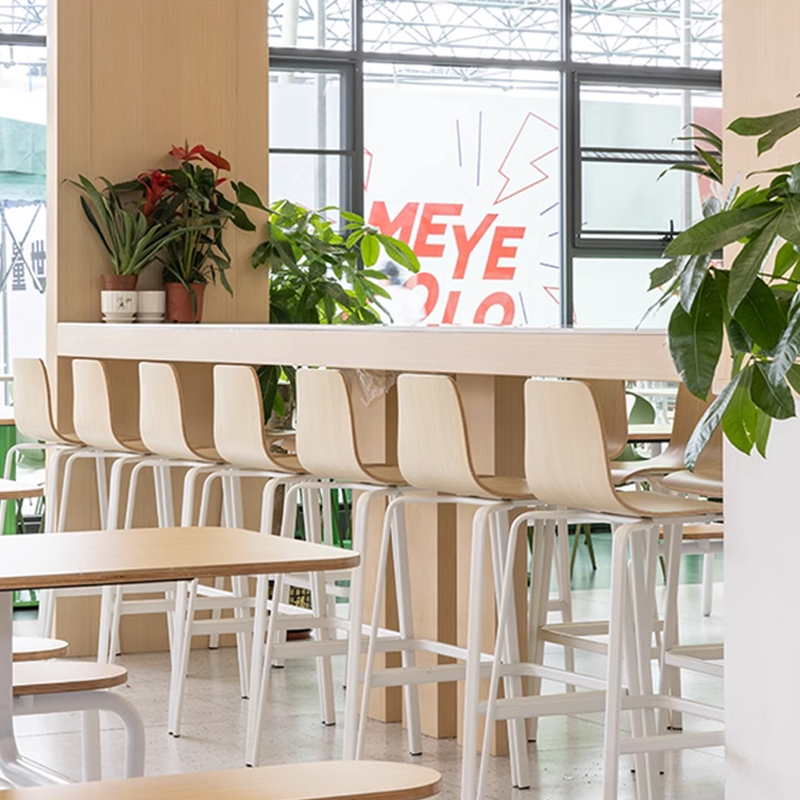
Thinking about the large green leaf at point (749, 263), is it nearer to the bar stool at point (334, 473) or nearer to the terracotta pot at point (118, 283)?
the bar stool at point (334, 473)

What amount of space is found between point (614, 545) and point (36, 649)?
45.6 inches

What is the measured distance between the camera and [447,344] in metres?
3.98

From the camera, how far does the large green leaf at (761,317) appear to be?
5.47ft

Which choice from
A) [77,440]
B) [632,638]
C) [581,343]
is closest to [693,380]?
[581,343]

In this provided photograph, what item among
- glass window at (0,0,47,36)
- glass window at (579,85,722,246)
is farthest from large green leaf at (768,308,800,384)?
glass window at (579,85,722,246)

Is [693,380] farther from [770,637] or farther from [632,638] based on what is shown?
[632,638]

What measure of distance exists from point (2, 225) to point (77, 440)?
2400 millimetres

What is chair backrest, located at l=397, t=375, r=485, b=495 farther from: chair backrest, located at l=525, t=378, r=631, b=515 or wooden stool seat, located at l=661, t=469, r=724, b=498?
wooden stool seat, located at l=661, t=469, r=724, b=498

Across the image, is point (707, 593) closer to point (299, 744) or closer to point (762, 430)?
point (299, 744)

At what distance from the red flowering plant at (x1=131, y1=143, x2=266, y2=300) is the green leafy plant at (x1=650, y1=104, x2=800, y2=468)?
176 inches

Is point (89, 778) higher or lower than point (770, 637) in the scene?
lower

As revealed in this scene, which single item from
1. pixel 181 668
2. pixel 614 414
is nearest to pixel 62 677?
pixel 181 668

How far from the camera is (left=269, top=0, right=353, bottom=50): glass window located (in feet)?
27.8

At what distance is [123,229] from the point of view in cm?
611
